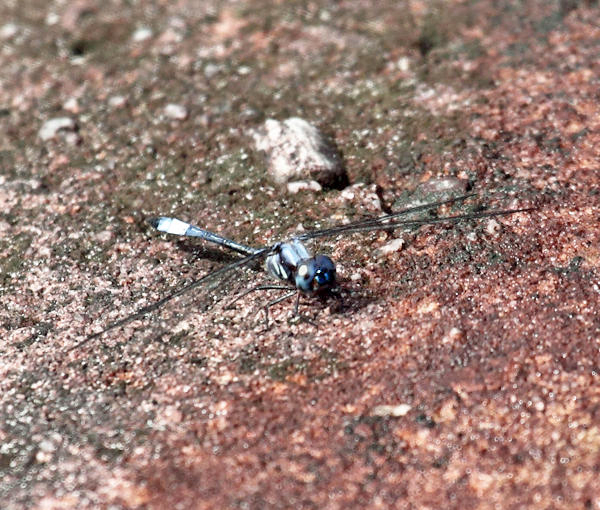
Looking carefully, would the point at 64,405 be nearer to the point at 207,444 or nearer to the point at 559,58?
the point at 207,444

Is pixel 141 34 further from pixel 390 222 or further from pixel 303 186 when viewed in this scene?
pixel 390 222

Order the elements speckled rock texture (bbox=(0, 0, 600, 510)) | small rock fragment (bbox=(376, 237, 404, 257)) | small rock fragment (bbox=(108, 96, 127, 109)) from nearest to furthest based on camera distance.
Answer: speckled rock texture (bbox=(0, 0, 600, 510)) < small rock fragment (bbox=(376, 237, 404, 257)) < small rock fragment (bbox=(108, 96, 127, 109))

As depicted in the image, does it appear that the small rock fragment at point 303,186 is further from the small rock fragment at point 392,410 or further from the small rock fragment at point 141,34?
the small rock fragment at point 141,34

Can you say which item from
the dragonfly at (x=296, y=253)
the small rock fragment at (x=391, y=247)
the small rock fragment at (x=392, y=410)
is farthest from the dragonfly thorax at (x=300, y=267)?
the small rock fragment at (x=392, y=410)

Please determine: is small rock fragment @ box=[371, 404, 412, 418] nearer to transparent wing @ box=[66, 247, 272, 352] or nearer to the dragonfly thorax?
the dragonfly thorax

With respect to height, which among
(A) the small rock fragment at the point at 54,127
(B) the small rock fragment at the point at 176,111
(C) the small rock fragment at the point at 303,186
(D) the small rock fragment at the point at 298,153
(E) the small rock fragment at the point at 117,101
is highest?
(A) the small rock fragment at the point at 54,127

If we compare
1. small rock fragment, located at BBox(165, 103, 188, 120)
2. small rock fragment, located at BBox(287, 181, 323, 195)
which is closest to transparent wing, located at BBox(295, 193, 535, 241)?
small rock fragment, located at BBox(287, 181, 323, 195)
